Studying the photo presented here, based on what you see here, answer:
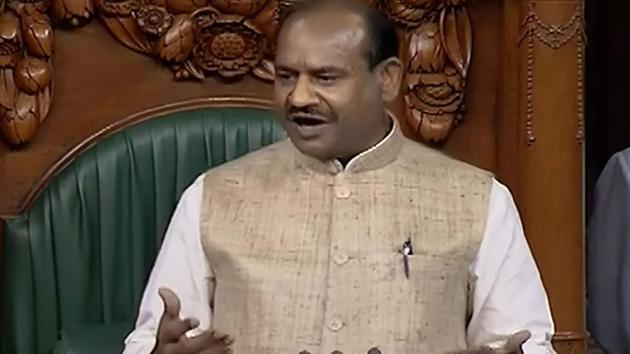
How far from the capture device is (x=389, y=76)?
192 centimetres

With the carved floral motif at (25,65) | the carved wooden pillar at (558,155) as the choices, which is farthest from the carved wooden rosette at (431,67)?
the carved floral motif at (25,65)

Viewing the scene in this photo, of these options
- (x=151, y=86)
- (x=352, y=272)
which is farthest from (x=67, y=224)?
(x=352, y=272)

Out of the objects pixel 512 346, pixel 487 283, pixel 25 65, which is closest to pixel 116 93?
pixel 25 65

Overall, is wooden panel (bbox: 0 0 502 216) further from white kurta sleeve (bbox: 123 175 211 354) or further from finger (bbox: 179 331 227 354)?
finger (bbox: 179 331 227 354)

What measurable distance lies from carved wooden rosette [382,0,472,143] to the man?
31.1 inches

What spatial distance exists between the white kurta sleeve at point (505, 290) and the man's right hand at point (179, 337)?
39 centimetres

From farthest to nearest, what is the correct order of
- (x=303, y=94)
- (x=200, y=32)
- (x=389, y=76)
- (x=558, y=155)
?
(x=200, y=32) → (x=558, y=155) → (x=389, y=76) → (x=303, y=94)

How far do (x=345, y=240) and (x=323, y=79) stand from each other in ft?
0.75

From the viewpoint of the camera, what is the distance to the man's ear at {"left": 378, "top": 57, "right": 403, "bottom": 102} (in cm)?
191

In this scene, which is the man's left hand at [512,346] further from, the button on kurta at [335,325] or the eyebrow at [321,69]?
the eyebrow at [321,69]

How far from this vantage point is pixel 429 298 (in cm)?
189

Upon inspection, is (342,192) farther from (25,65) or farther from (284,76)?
(25,65)

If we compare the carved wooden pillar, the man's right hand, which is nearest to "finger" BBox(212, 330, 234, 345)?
the man's right hand

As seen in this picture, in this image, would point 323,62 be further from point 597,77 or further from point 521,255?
point 597,77
